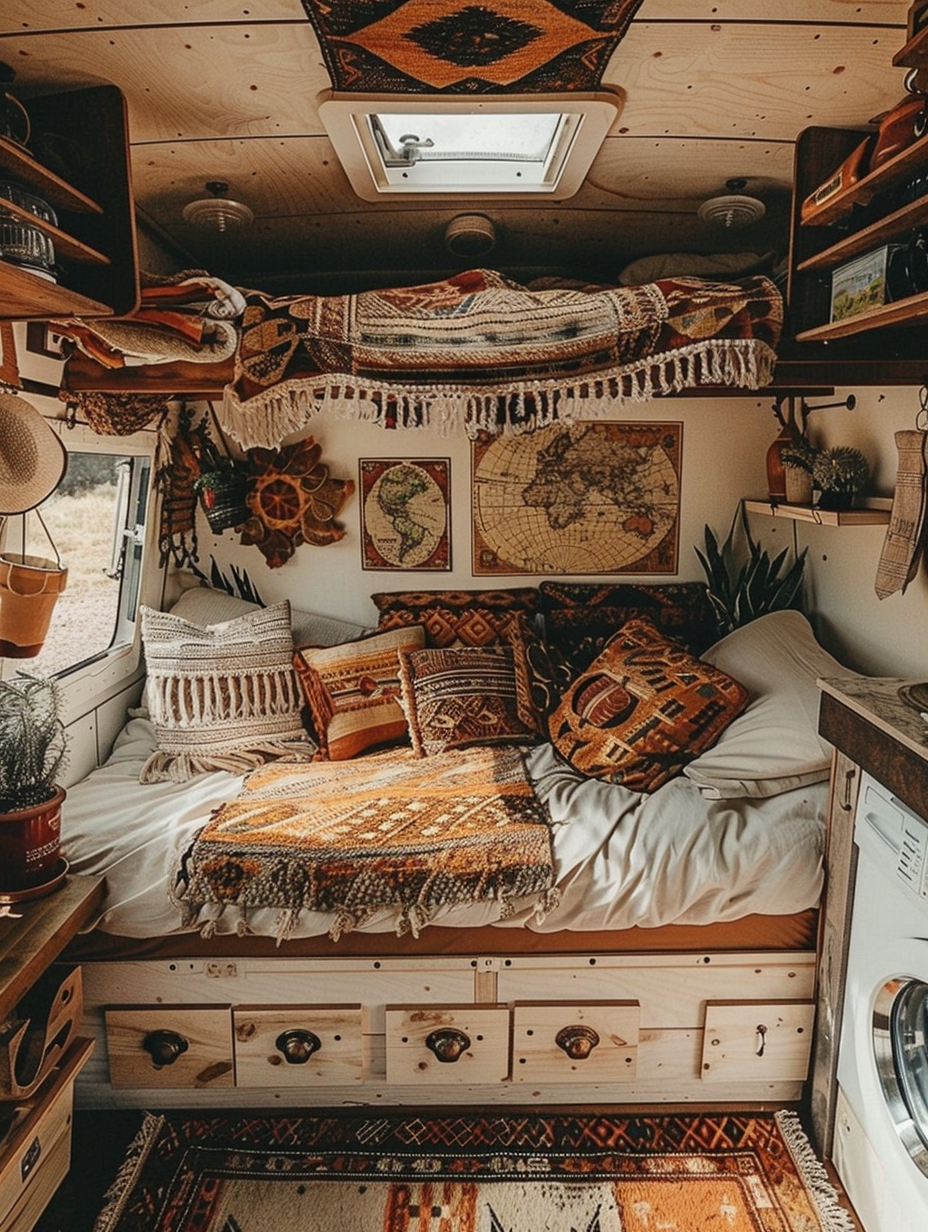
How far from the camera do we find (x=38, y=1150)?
172cm

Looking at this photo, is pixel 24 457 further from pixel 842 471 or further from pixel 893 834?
pixel 842 471

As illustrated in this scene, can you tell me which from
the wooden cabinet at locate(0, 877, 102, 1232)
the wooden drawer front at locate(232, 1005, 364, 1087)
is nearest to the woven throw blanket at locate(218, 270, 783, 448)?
the wooden cabinet at locate(0, 877, 102, 1232)

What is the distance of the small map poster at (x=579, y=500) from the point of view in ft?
10.5

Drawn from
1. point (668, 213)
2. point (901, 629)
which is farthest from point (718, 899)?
point (668, 213)

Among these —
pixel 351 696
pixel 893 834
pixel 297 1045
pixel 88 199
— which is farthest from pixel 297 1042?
pixel 88 199

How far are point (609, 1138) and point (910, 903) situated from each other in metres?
1.08

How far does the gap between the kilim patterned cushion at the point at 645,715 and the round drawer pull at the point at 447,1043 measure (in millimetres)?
834

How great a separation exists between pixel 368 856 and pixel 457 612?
1298 mm

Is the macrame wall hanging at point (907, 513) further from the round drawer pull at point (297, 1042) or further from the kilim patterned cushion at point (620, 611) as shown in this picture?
the round drawer pull at point (297, 1042)

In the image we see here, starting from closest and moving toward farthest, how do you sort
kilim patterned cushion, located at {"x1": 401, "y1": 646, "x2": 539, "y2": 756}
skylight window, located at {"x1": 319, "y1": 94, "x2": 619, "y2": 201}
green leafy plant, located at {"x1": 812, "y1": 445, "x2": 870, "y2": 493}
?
skylight window, located at {"x1": 319, "y1": 94, "x2": 619, "y2": 201} < green leafy plant, located at {"x1": 812, "y1": 445, "x2": 870, "y2": 493} < kilim patterned cushion, located at {"x1": 401, "y1": 646, "x2": 539, "y2": 756}

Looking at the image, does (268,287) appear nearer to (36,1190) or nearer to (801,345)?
(801,345)

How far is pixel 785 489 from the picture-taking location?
272 centimetres

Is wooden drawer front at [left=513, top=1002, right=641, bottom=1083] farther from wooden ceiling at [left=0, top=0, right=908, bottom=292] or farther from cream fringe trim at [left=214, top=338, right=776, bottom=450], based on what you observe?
wooden ceiling at [left=0, top=0, right=908, bottom=292]

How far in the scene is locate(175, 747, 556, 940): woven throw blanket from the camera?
2.02 meters
